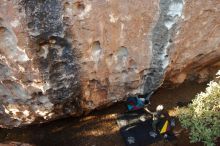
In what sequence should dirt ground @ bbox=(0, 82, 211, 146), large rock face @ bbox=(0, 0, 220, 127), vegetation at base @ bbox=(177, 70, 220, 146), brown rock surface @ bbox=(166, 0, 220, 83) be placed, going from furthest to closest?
dirt ground @ bbox=(0, 82, 211, 146) < brown rock surface @ bbox=(166, 0, 220, 83) < vegetation at base @ bbox=(177, 70, 220, 146) < large rock face @ bbox=(0, 0, 220, 127)

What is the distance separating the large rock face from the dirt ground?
1.51 feet

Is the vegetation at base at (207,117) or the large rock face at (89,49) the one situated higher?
the large rock face at (89,49)

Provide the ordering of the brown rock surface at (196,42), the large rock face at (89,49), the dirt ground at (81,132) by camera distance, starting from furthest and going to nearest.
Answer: the dirt ground at (81,132) → the brown rock surface at (196,42) → the large rock face at (89,49)

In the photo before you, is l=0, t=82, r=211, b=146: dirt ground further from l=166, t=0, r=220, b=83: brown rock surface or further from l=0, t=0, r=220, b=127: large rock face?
l=166, t=0, r=220, b=83: brown rock surface

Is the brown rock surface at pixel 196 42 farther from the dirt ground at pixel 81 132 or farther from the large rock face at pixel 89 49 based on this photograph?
the dirt ground at pixel 81 132

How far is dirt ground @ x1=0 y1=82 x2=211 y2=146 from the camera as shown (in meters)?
7.32

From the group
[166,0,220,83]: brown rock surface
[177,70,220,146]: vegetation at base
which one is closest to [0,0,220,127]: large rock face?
[166,0,220,83]: brown rock surface

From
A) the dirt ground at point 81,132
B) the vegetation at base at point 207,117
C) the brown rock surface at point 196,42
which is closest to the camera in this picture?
the vegetation at base at point 207,117

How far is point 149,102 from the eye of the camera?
786 cm

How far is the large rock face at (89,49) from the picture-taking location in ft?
18.1

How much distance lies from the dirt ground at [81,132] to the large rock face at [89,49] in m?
0.46

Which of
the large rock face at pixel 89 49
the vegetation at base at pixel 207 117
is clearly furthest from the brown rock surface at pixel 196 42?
the vegetation at base at pixel 207 117

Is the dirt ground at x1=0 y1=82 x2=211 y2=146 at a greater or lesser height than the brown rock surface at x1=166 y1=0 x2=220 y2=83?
lesser

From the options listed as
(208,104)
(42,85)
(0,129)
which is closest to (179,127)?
(208,104)
